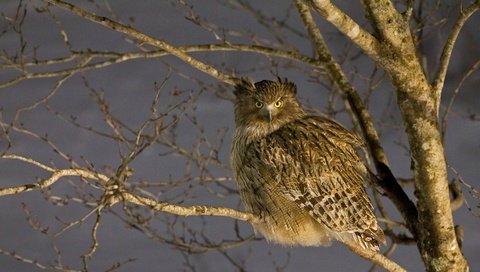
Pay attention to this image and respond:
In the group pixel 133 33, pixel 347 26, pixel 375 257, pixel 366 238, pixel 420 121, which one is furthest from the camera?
pixel 366 238

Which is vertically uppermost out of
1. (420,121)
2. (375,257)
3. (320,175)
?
(320,175)

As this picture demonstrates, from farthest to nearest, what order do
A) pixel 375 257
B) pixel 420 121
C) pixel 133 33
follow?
1. pixel 375 257
2. pixel 420 121
3. pixel 133 33

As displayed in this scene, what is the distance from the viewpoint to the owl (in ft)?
14.2

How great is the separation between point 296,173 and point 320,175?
0.13 m

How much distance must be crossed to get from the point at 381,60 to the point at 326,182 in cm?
76

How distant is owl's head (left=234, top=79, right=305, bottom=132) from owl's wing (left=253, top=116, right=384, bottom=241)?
0.27ft

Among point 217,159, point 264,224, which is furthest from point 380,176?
point 217,159

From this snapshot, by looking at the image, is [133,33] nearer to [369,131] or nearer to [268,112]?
[268,112]

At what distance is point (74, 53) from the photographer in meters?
4.48

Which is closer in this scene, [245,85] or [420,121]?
[420,121]

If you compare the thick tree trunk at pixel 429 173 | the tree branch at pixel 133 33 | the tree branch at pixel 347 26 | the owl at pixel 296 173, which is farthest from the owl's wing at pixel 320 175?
the tree branch at pixel 347 26

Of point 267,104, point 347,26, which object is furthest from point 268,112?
point 347,26

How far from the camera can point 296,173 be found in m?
4.36

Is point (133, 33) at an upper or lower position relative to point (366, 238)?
upper
